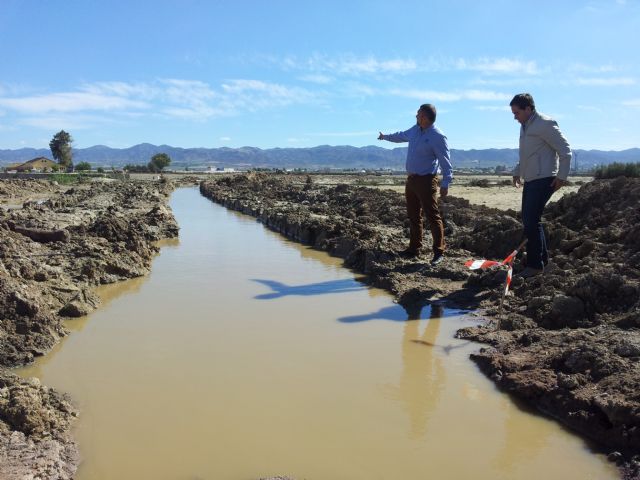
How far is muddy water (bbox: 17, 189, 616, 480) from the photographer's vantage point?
3045 mm

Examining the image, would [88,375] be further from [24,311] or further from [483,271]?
[483,271]

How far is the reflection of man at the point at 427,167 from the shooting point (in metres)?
7.33

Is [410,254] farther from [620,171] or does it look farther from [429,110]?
[620,171]

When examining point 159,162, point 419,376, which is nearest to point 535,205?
point 419,376

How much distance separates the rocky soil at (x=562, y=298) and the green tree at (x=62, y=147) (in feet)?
281

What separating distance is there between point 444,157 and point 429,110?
0.65m

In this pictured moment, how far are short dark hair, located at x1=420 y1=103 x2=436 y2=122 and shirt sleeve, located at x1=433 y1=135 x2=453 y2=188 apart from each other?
30 cm

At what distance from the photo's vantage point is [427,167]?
7.43 meters

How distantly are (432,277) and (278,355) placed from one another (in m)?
3.18

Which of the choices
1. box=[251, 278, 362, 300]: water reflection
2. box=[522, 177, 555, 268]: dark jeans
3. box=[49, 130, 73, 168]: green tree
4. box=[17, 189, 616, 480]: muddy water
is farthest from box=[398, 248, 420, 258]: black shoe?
box=[49, 130, 73, 168]: green tree

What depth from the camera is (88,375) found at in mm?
4184

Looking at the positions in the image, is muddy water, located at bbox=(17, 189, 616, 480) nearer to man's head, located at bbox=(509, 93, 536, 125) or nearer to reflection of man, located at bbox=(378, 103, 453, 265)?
reflection of man, located at bbox=(378, 103, 453, 265)

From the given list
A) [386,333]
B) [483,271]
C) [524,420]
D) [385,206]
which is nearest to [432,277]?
[483,271]

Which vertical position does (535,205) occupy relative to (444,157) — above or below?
below
